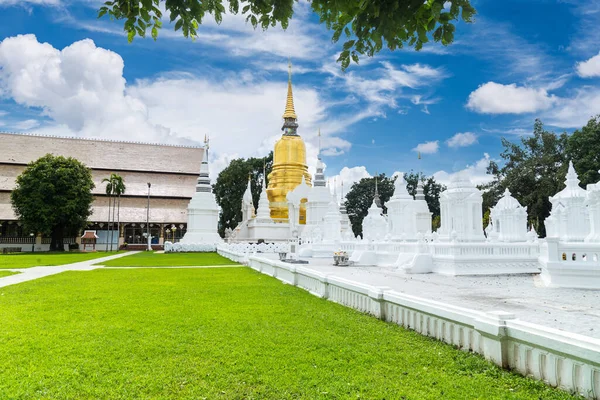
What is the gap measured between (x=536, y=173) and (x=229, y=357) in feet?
142

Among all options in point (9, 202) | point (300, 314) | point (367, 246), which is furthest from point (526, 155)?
point (9, 202)

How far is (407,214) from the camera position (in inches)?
1029

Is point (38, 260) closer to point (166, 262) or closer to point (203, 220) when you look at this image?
point (166, 262)

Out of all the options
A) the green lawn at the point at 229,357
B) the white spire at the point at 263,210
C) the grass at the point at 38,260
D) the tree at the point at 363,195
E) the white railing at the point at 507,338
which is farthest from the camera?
the tree at the point at 363,195

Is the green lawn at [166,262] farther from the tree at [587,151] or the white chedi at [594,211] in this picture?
the tree at [587,151]

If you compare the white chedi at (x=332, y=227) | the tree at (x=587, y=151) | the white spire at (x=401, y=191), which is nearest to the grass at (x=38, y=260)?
the white chedi at (x=332, y=227)

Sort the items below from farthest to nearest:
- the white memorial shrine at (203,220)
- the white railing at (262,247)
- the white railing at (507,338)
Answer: the white memorial shrine at (203,220), the white railing at (262,247), the white railing at (507,338)

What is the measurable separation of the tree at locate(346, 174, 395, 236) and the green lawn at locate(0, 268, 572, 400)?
52222mm

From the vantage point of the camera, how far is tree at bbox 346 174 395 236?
60375mm

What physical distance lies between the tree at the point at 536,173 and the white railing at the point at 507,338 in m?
36.2

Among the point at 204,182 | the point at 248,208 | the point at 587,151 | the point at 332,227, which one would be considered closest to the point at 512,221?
the point at 332,227

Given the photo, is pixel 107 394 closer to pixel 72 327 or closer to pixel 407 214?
pixel 72 327

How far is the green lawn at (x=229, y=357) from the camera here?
4.08 m

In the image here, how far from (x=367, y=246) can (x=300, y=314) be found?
49.8 feet
